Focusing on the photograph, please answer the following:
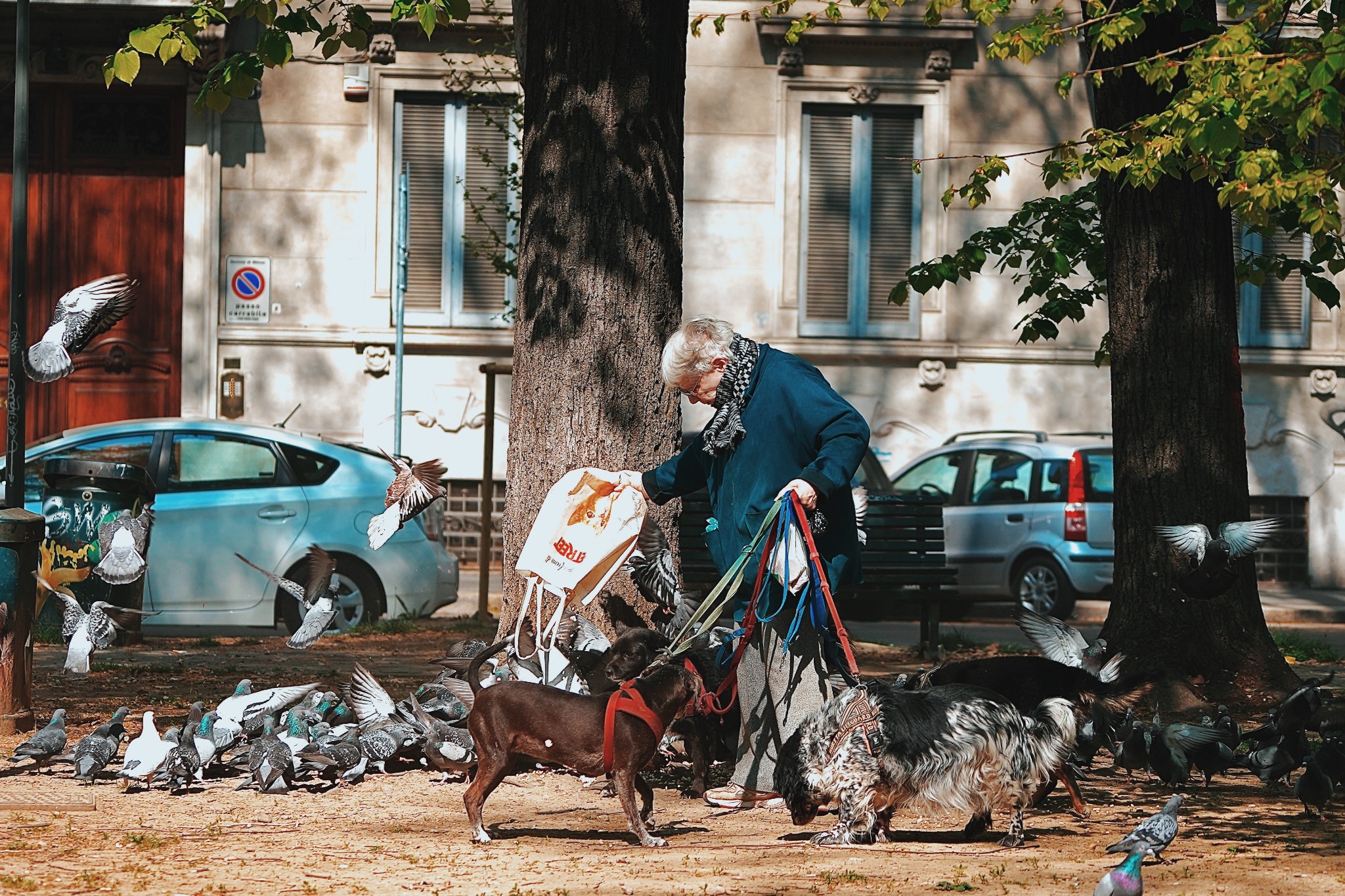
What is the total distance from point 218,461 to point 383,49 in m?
7.62

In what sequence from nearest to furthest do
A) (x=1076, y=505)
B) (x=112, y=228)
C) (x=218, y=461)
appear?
(x=218, y=461) → (x=1076, y=505) → (x=112, y=228)

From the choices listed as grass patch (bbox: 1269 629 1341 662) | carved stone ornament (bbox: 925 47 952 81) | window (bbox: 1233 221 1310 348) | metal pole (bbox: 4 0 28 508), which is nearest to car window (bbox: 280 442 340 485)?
metal pole (bbox: 4 0 28 508)

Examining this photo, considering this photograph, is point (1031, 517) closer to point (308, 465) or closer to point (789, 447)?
point (308, 465)

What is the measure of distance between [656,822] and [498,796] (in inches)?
34.0

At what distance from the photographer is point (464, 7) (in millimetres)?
7250

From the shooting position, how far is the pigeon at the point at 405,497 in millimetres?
7867

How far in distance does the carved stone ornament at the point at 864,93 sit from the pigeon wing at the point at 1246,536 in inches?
478

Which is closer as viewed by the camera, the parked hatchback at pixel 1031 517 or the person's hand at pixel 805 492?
the person's hand at pixel 805 492

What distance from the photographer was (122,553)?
327 inches

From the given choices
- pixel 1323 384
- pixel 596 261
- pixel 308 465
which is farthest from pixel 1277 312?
pixel 596 261

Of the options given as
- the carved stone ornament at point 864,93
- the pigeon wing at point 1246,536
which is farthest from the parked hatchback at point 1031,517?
the pigeon wing at point 1246,536

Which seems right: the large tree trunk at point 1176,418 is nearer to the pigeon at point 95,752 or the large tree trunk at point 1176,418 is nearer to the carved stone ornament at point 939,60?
the pigeon at point 95,752

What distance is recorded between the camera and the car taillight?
1512 cm

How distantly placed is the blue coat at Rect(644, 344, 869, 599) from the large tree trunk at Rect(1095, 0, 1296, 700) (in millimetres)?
3435
